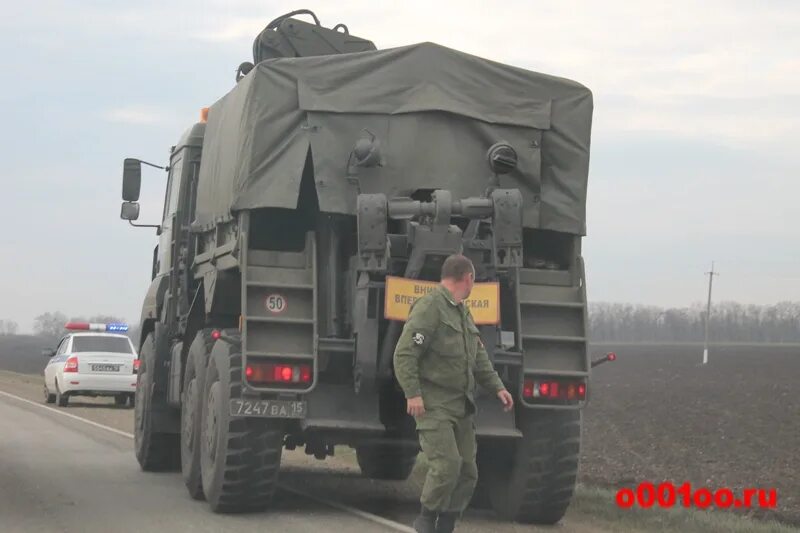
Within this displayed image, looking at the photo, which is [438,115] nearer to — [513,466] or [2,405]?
[513,466]

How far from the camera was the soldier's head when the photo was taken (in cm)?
838

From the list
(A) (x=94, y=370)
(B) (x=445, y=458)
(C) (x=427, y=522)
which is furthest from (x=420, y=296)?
(A) (x=94, y=370)

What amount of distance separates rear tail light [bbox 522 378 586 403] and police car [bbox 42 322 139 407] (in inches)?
687

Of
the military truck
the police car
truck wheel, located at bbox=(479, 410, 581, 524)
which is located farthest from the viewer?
the police car

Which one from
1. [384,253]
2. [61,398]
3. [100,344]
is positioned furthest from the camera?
[100,344]

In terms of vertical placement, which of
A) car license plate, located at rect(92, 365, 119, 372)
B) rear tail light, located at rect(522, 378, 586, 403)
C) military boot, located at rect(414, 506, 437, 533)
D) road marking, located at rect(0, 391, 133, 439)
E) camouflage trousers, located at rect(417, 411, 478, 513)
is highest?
rear tail light, located at rect(522, 378, 586, 403)

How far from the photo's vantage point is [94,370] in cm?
2709

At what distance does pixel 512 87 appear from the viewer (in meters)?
11.0

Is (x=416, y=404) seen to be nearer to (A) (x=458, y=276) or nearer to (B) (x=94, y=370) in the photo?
(A) (x=458, y=276)

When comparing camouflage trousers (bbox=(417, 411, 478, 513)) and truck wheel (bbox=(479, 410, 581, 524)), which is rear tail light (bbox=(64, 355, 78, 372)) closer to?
truck wheel (bbox=(479, 410, 581, 524))

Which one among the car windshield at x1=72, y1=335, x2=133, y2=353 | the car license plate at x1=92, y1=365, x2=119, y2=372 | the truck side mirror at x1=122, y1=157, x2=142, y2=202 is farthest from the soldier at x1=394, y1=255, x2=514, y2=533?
the car windshield at x1=72, y1=335, x2=133, y2=353

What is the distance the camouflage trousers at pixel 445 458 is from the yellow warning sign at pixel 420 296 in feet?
5.12

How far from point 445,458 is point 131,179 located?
7690 mm

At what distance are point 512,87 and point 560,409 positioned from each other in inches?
104
